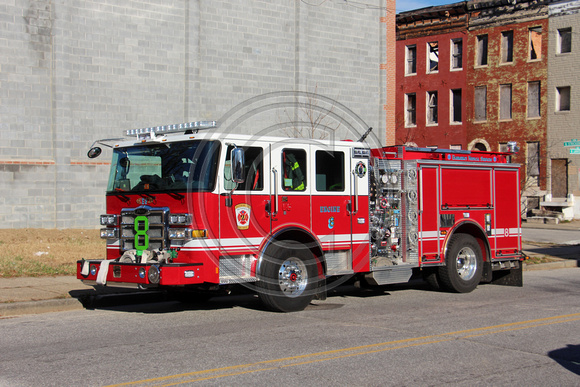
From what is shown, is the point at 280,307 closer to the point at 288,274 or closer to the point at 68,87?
the point at 288,274

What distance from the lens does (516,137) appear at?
3962cm

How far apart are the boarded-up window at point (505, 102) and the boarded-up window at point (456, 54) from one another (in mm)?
3253

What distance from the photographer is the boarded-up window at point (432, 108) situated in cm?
4338

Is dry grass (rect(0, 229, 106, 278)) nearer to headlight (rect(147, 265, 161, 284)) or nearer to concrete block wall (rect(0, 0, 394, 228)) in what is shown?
concrete block wall (rect(0, 0, 394, 228))

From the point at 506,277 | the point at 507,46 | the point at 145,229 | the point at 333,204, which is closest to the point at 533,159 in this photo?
the point at 507,46

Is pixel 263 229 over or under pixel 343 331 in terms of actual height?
over

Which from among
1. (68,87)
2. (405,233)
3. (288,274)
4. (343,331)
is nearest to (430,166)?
(405,233)

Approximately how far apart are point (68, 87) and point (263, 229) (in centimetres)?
1313

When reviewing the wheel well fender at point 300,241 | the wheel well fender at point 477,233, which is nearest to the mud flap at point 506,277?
the wheel well fender at point 477,233

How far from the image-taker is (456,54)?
42.1 metres

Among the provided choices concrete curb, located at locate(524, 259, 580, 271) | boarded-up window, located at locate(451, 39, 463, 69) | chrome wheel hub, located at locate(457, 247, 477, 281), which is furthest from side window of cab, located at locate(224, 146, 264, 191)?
boarded-up window, located at locate(451, 39, 463, 69)

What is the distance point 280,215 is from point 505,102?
1315 inches

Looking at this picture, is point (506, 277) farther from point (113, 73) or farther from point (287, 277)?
point (113, 73)

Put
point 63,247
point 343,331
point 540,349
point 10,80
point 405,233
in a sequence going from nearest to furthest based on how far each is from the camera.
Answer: point 540,349
point 343,331
point 405,233
point 63,247
point 10,80
